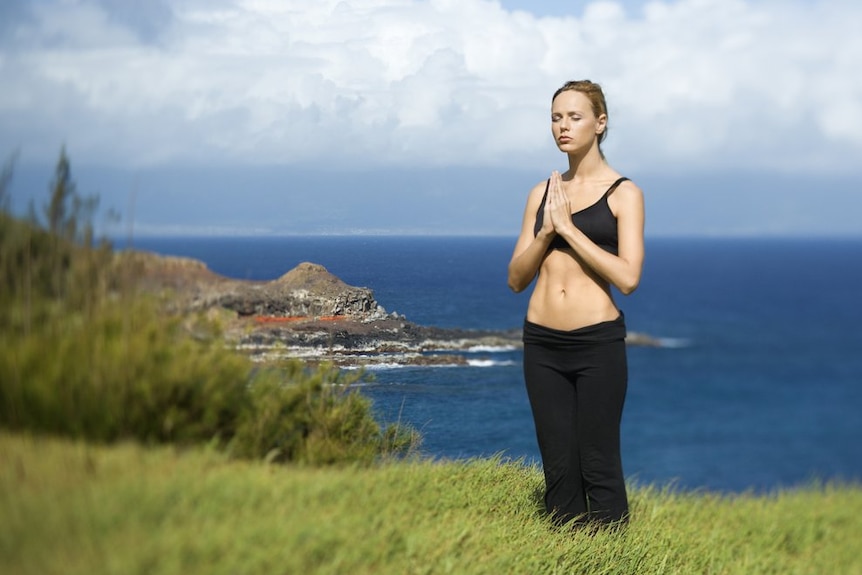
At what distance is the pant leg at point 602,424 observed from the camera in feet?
13.5

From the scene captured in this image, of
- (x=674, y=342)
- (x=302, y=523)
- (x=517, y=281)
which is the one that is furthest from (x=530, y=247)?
(x=674, y=342)

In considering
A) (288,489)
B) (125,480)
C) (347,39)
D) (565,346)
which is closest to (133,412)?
(125,480)

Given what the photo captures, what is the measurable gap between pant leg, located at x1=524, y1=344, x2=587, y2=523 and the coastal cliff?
102cm

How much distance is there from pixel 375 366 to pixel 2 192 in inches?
94.0

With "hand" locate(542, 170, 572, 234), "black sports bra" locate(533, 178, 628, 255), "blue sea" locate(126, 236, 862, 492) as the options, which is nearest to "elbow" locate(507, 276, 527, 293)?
"black sports bra" locate(533, 178, 628, 255)

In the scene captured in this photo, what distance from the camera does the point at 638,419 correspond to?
154ft

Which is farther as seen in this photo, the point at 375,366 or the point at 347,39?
the point at 347,39

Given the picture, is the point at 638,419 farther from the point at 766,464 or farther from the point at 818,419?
the point at 818,419

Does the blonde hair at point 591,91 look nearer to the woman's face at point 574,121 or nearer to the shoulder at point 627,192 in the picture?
the woman's face at point 574,121

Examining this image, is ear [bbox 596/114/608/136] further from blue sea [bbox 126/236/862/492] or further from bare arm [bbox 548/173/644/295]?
blue sea [bbox 126/236/862/492]

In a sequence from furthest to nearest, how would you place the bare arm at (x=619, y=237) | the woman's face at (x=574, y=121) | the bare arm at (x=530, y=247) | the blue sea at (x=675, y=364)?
the blue sea at (x=675, y=364) → the woman's face at (x=574, y=121) → the bare arm at (x=530, y=247) → the bare arm at (x=619, y=237)

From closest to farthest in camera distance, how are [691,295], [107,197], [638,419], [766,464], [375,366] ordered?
[107,197] → [375,366] → [766,464] → [638,419] → [691,295]

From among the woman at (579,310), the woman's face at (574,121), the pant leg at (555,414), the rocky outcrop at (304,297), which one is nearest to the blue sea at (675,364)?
the rocky outcrop at (304,297)

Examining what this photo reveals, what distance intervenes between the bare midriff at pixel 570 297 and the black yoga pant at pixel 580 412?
0.04 metres
